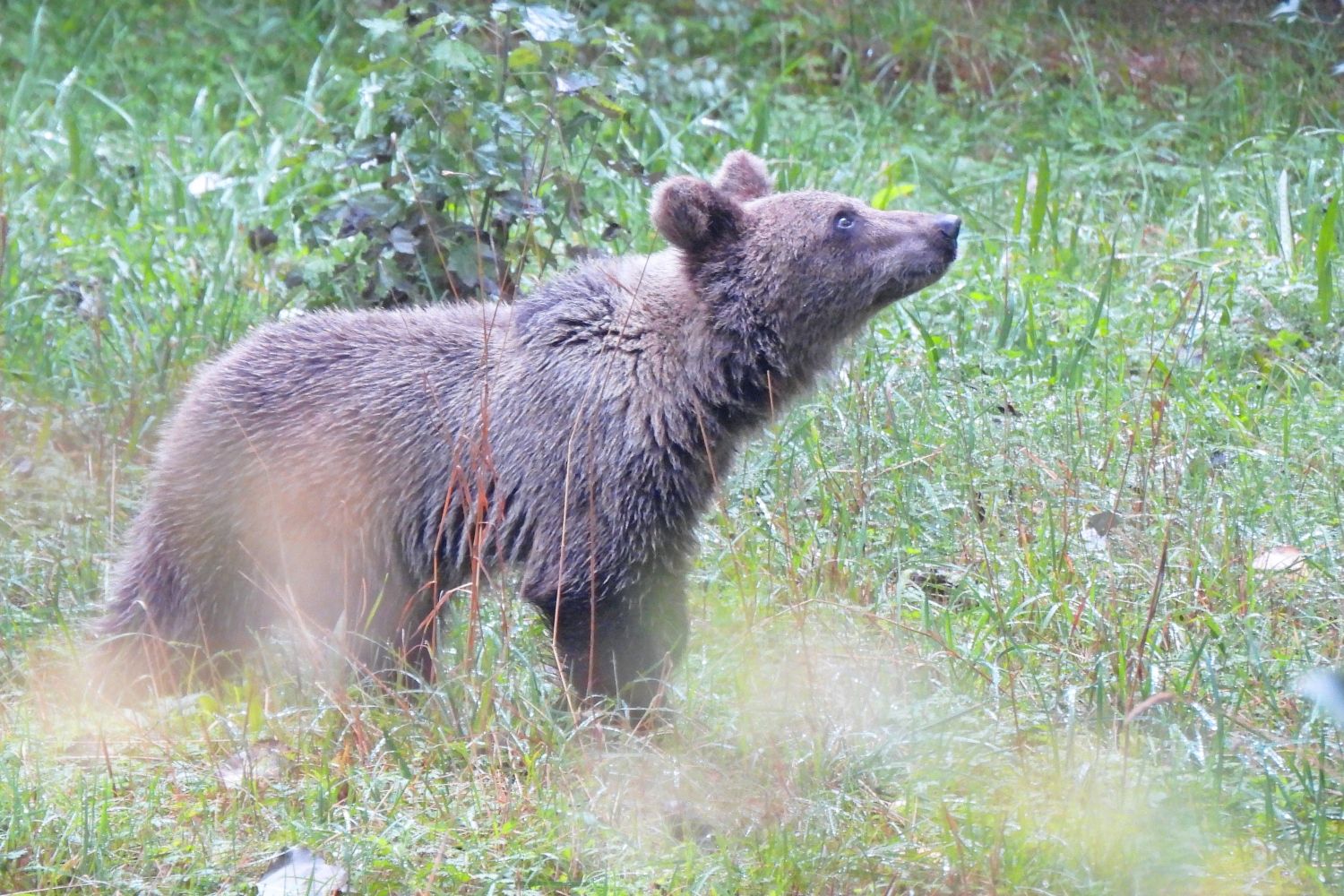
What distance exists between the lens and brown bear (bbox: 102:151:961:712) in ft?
13.4

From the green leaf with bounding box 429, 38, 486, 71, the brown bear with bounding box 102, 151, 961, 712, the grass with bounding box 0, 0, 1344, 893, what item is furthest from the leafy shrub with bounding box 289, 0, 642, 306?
the brown bear with bounding box 102, 151, 961, 712

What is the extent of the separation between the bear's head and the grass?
0.65 m

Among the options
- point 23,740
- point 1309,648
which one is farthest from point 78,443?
point 1309,648

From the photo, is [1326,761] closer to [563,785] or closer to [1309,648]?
[1309,648]

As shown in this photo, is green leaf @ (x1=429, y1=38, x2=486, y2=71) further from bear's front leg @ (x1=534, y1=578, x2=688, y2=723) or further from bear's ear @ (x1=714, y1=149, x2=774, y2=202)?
bear's front leg @ (x1=534, y1=578, x2=688, y2=723)

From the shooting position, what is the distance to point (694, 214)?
4254 millimetres

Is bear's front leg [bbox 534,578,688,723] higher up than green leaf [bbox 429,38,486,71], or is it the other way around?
green leaf [bbox 429,38,486,71]

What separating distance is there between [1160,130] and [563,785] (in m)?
5.91

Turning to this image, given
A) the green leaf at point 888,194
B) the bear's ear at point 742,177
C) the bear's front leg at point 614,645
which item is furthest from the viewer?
the green leaf at point 888,194

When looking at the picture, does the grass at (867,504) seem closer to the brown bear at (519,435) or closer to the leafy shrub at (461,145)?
the leafy shrub at (461,145)

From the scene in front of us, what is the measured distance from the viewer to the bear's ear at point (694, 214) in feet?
13.8

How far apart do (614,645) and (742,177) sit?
5.02 ft

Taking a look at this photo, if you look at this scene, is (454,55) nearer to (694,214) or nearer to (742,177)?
(742,177)

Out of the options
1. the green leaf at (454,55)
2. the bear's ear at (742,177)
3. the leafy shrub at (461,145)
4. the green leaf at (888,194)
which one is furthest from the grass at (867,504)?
the bear's ear at (742,177)
